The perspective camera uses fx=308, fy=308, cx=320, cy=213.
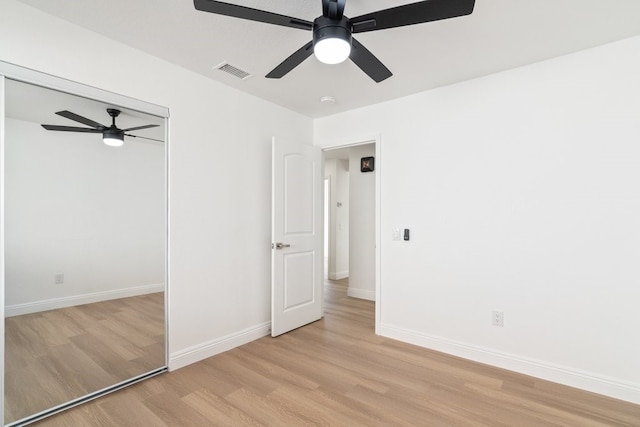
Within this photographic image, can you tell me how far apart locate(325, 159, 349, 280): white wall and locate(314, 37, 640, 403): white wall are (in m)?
2.89

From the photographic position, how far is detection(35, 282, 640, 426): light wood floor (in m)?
1.96

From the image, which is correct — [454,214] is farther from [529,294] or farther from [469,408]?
[469,408]

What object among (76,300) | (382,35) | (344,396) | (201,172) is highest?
→ (382,35)

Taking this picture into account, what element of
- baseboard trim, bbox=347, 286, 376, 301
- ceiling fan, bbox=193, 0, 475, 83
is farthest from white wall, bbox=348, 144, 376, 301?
ceiling fan, bbox=193, 0, 475, 83

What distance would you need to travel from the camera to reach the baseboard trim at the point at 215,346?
2598 mm

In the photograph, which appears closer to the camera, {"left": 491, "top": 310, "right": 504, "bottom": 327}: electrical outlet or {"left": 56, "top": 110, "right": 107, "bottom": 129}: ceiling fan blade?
{"left": 56, "top": 110, "right": 107, "bottom": 129}: ceiling fan blade

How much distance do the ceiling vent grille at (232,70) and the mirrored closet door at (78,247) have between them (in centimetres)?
66

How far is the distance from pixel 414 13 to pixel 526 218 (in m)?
1.94

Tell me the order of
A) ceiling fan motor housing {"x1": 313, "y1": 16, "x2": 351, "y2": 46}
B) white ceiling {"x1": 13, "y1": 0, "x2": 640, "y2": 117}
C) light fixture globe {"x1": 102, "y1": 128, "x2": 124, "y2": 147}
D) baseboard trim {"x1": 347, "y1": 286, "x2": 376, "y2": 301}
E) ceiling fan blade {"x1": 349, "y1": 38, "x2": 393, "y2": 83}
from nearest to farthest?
1. ceiling fan motor housing {"x1": 313, "y1": 16, "x2": 351, "y2": 46}
2. ceiling fan blade {"x1": 349, "y1": 38, "x2": 393, "y2": 83}
3. white ceiling {"x1": 13, "y1": 0, "x2": 640, "y2": 117}
4. light fixture globe {"x1": 102, "y1": 128, "x2": 124, "y2": 147}
5. baseboard trim {"x1": 347, "y1": 286, "x2": 376, "y2": 301}

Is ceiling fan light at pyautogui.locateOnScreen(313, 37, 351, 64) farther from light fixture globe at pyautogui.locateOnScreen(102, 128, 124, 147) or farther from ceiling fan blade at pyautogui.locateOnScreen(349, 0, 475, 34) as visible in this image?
light fixture globe at pyautogui.locateOnScreen(102, 128, 124, 147)

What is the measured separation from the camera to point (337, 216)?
6.28 metres

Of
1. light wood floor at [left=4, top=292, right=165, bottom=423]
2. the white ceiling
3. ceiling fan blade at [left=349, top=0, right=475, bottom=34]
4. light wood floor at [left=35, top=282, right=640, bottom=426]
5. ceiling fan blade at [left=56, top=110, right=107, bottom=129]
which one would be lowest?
light wood floor at [left=35, top=282, right=640, bottom=426]

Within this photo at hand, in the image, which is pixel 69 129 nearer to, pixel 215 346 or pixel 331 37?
pixel 331 37

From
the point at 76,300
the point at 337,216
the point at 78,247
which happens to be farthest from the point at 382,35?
the point at 337,216
